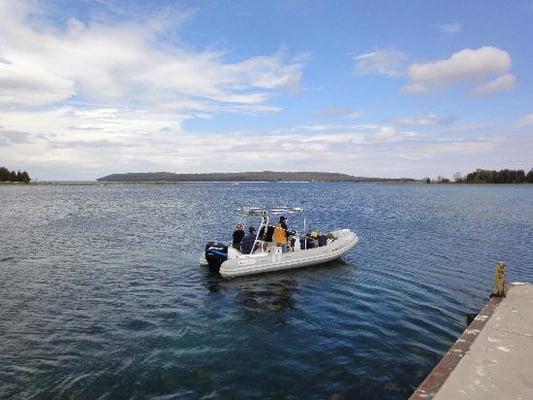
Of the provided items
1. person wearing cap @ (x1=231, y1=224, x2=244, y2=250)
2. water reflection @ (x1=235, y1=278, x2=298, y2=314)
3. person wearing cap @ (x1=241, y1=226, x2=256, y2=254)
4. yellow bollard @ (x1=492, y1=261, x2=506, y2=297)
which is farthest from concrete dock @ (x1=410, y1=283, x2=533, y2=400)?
person wearing cap @ (x1=231, y1=224, x2=244, y2=250)

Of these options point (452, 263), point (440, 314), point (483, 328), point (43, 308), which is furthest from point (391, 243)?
point (43, 308)

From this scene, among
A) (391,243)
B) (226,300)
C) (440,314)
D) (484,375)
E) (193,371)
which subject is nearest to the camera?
(484,375)

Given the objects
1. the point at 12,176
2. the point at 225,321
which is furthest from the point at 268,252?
the point at 12,176

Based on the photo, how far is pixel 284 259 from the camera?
2153 cm

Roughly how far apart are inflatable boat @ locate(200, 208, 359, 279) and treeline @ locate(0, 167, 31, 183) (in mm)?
183894

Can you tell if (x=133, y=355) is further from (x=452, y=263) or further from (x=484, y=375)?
(x=452, y=263)

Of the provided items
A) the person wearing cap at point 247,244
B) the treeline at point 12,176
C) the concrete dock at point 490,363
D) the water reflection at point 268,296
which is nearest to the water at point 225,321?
the water reflection at point 268,296

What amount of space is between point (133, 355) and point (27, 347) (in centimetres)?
299

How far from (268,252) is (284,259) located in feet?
3.02

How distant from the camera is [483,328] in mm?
11289

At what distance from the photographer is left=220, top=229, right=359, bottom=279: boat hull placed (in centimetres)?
2000

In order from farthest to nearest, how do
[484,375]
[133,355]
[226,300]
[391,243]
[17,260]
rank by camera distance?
1. [391,243]
2. [17,260]
3. [226,300]
4. [133,355]
5. [484,375]

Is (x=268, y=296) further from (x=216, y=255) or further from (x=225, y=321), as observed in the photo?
Result: (x=216, y=255)

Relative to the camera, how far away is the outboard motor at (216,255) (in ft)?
66.8
